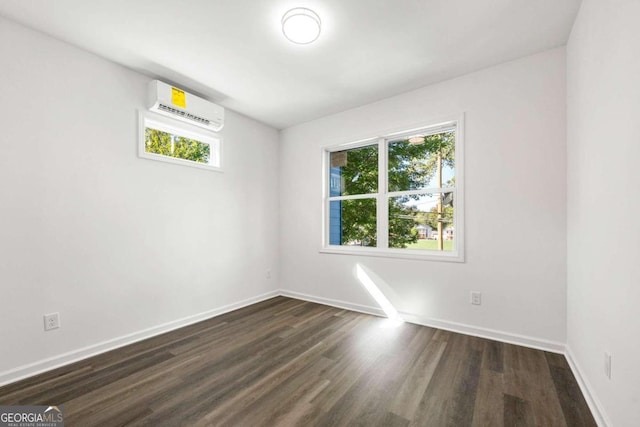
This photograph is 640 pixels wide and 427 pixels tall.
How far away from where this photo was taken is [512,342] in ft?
8.13

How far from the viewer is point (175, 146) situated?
3074mm

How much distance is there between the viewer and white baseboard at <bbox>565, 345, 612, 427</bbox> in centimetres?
145

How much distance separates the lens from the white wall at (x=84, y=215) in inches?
78.1

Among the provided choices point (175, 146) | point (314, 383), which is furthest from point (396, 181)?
point (175, 146)

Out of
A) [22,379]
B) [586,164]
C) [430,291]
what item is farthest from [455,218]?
[22,379]

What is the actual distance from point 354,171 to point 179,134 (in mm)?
2243

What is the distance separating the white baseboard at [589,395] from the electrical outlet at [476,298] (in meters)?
0.71

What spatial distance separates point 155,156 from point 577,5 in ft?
12.2

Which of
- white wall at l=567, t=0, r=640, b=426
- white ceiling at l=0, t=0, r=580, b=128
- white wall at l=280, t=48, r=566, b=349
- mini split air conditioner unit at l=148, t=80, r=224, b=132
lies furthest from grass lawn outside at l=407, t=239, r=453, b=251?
mini split air conditioner unit at l=148, t=80, r=224, b=132

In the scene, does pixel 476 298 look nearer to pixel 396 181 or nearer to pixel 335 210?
pixel 396 181

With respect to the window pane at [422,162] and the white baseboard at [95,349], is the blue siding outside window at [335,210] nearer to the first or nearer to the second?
the window pane at [422,162]

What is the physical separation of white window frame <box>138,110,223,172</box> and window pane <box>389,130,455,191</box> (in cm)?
223

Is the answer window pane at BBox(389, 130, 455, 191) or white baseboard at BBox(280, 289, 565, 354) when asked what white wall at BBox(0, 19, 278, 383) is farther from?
window pane at BBox(389, 130, 455, 191)

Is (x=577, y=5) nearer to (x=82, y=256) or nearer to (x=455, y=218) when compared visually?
(x=455, y=218)
